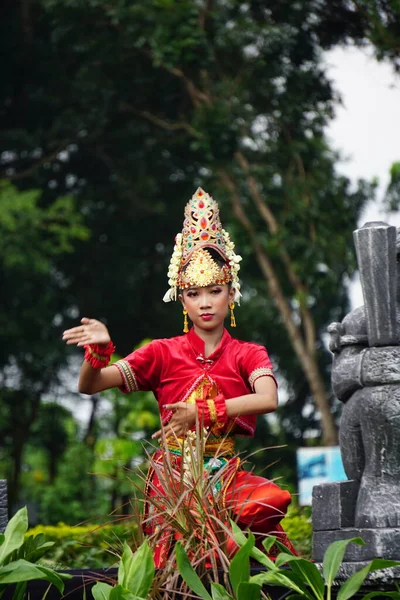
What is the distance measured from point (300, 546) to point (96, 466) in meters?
8.21

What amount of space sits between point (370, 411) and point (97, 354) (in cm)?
112

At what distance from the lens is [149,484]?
13.6 ft

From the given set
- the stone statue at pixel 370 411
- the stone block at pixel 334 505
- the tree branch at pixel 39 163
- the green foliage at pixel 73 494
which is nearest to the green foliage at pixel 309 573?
the stone statue at pixel 370 411

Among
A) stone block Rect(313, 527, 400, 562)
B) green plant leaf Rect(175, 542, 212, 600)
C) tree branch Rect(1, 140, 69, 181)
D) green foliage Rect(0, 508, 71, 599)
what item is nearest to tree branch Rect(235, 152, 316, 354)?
tree branch Rect(1, 140, 69, 181)

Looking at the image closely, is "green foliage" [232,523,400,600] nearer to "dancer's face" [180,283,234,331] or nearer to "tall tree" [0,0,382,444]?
"dancer's face" [180,283,234,331]

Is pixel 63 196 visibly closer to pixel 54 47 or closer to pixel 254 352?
pixel 54 47

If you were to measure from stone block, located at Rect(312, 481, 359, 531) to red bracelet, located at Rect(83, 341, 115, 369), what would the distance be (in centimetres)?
100

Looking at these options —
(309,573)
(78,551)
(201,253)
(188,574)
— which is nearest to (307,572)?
(309,573)

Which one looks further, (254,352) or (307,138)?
(307,138)

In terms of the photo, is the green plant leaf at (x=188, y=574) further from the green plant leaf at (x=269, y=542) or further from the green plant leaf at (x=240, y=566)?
the green plant leaf at (x=269, y=542)

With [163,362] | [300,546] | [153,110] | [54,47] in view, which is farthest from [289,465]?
[163,362]

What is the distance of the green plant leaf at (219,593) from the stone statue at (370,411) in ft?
1.98

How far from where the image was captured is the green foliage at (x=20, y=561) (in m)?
3.63

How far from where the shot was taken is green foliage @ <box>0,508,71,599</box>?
3.63 m
